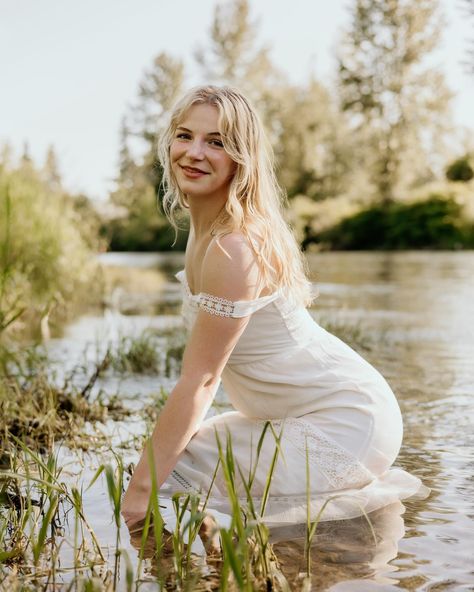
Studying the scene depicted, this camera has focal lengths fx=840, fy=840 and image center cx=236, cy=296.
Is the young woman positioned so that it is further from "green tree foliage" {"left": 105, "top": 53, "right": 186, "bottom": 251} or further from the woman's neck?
"green tree foliage" {"left": 105, "top": 53, "right": 186, "bottom": 251}

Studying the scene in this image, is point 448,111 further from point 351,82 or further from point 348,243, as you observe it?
point 348,243

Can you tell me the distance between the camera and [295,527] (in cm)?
277

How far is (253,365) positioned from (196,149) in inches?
30.3

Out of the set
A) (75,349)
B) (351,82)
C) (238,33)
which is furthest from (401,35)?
(75,349)

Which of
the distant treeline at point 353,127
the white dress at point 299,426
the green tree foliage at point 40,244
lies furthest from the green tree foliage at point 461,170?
the white dress at point 299,426

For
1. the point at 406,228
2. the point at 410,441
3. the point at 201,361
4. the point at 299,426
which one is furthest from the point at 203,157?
the point at 406,228

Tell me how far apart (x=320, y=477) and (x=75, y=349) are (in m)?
4.92

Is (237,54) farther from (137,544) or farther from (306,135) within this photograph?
(137,544)

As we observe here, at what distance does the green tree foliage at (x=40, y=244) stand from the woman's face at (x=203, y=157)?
3.14 metres

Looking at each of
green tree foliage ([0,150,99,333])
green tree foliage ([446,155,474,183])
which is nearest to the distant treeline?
green tree foliage ([446,155,474,183])

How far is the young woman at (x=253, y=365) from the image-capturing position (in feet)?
8.94

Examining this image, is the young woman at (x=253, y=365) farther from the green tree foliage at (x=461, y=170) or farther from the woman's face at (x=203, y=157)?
the green tree foliage at (x=461, y=170)

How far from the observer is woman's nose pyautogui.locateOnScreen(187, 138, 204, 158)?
2863 millimetres

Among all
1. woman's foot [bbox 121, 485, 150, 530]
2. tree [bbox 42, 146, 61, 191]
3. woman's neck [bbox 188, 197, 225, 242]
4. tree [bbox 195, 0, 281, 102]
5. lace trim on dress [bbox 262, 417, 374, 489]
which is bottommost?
woman's foot [bbox 121, 485, 150, 530]
